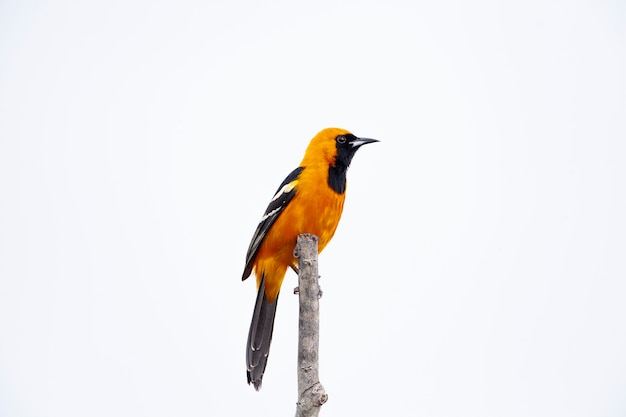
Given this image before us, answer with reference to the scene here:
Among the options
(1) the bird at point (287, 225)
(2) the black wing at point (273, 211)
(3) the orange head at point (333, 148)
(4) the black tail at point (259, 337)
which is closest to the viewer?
(4) the black tail at point (259, 337)

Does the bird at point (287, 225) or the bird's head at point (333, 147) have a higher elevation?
the bird's head at point (333, 147)

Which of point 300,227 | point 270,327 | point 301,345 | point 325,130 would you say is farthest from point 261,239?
point 301,345

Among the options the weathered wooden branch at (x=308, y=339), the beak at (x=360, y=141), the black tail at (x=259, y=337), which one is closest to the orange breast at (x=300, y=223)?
the black tail at (x=259, y=337)

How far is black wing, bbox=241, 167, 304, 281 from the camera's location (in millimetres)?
7203

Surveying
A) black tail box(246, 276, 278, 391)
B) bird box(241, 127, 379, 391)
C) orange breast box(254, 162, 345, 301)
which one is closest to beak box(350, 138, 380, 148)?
bird box(241, 127, 379, 391)

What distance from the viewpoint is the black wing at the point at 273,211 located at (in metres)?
7.20

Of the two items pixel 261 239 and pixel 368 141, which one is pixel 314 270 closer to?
pixel 261 239

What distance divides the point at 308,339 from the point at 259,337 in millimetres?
1684

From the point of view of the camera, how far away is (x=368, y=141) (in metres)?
7.66

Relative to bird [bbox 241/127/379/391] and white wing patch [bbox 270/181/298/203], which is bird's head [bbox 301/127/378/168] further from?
white wing patch [bbox 270/181/298/203]

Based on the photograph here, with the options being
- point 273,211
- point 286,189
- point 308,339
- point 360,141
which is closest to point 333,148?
point 360,141

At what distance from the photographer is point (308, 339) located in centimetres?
545

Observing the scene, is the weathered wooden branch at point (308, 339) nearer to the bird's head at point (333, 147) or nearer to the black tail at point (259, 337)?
the black tail at point (259, 337)

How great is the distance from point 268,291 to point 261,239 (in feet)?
1.90
